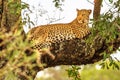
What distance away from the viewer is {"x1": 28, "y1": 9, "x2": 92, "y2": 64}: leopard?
8.35 m

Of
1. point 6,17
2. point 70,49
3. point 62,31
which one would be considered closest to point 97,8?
point 62,31

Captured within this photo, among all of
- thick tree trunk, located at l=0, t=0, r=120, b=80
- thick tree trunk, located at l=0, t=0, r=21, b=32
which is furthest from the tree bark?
thick tree trunk, located at l=0, t=0, r=21, b=32

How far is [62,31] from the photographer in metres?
8.60

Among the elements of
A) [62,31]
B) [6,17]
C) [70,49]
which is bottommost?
[70,49]

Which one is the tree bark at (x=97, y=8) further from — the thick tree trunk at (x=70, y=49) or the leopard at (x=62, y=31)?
the thick tree trunk at (x=70, y=49)

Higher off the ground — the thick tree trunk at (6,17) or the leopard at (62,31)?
the thick tree trunk at (6,17)

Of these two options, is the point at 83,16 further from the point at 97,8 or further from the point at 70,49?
the point at 70,49

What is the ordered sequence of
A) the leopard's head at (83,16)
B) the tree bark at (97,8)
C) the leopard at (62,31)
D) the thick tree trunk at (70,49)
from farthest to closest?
the leopard's head at (83,16)
the tree bark at (97,8)
the leopard at (62,31)
the thick tree trunk at (70,49)

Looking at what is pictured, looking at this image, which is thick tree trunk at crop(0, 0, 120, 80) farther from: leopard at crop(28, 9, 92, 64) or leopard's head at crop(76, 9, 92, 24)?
leopard's head at crop(76, 9, 92, 24)

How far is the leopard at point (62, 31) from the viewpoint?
8352mm

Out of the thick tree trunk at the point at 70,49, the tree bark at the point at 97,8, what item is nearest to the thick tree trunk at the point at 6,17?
the thick tree trunk at the point at 70,49

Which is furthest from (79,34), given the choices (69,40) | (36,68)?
(36,68)

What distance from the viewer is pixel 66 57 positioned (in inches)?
330

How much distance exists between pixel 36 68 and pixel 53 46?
833 mm
